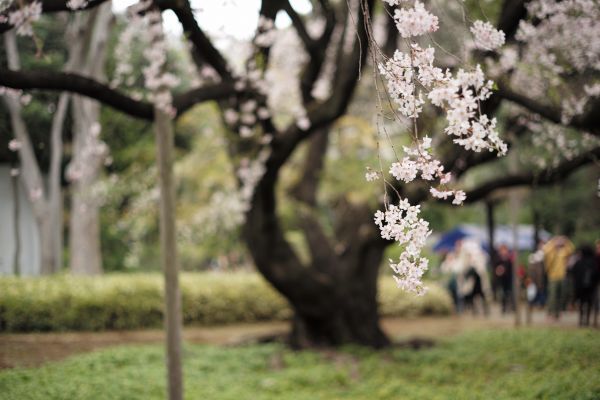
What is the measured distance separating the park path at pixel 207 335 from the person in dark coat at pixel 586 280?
1.54ft

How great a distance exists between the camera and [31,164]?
10.4 meters

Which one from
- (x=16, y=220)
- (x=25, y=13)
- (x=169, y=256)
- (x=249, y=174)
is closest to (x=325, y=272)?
(x=249, y=174)

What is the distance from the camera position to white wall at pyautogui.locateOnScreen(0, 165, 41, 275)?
9.45 meters

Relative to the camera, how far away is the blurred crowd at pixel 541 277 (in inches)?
459

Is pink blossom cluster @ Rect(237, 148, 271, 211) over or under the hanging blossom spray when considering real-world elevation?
over

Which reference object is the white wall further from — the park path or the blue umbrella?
the blue umbrella

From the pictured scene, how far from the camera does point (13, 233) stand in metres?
10.3

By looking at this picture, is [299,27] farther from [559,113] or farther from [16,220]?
[16,220]

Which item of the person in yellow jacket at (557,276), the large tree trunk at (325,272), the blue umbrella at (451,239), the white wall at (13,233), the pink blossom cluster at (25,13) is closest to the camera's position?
the pink blossom cluster at (25,13)

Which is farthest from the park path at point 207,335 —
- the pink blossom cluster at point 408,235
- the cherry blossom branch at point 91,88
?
the pink blossom cluster at point 408,235

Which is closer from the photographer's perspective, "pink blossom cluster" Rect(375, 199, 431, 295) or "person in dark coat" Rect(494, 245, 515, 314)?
"pink blossom cluster" Rect(375, 199, 431, 295)

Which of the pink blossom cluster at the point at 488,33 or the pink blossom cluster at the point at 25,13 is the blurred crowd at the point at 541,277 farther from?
the pink blossom cluster at the point at 25,13

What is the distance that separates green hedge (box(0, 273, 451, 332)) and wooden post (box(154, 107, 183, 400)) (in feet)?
13.2

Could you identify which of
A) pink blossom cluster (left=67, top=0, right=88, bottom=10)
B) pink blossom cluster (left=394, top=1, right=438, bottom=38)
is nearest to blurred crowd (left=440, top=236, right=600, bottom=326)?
pink blossom cluster (left=67, top=0, right=88, bottom=10)
